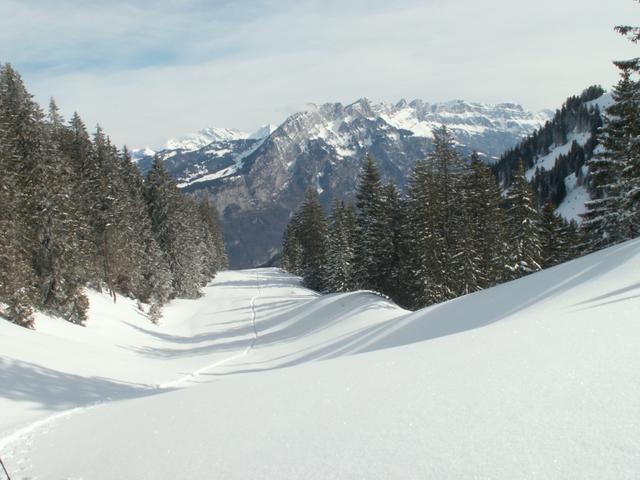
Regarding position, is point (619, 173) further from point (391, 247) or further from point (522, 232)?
point (391, 247)

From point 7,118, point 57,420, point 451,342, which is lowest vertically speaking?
point 57,420

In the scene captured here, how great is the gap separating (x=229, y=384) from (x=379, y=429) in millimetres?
5305

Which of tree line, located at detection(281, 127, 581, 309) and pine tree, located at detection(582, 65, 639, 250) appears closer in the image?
pine tree, located at detection(582, 65, 639, 250)

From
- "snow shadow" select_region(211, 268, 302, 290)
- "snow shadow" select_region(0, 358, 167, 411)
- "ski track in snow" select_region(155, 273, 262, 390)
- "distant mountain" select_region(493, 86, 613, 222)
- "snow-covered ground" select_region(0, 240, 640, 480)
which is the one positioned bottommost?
"ski track in snow" select_region(155, 273, 262, 390)

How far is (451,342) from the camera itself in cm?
797

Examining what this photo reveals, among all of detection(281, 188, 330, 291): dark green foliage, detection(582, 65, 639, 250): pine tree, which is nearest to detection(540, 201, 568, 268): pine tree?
detection(582, 65, 639, 250): pine tree

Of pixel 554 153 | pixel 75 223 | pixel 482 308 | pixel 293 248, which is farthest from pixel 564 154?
pixel 482 308

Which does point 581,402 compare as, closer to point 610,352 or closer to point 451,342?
point 610,352

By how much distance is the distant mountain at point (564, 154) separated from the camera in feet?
412

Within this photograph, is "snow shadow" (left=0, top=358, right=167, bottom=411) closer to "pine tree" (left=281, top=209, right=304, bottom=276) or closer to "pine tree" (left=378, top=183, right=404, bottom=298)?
"pine tree" (left=378, top=183, right=404, bottom=298)

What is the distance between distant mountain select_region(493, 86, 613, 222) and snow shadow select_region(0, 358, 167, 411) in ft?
406

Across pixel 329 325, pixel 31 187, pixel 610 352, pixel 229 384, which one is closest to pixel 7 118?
pixel 31 187

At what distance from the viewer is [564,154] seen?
14688 cm

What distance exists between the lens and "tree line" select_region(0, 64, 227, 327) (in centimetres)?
2391
